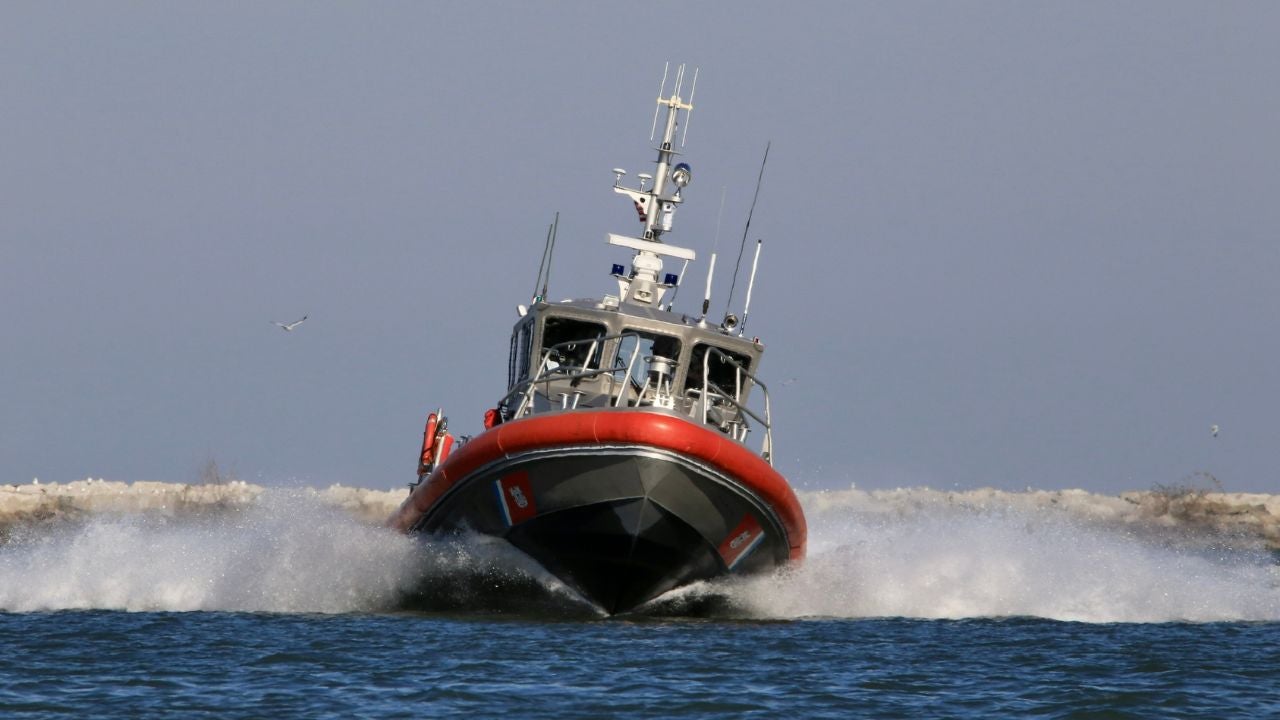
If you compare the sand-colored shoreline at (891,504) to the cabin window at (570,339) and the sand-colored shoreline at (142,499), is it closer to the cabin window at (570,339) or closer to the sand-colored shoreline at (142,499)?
the sand-colored shoreline at (142,499)

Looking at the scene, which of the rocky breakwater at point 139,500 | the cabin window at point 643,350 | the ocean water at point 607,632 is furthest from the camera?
the rocky breakwater at point 139,500

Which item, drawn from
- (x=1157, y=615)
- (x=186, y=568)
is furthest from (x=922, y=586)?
(x=186, y=568)

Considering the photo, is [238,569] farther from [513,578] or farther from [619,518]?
[619,518]

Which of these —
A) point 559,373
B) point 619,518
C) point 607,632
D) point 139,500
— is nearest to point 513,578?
point 607,632

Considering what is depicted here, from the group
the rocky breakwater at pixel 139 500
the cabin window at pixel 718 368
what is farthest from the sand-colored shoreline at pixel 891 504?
the cabin window at pixel 718 368

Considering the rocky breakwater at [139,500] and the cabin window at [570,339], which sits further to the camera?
the rocky breakwater at [139,500]

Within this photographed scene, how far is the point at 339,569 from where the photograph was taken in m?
17.6

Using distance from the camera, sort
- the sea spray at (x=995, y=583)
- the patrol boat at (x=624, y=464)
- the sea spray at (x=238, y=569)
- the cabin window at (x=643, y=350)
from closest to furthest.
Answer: the patrol boat at (x=624, y=464), the cabin window at (x=643, y=350), the sea spray at (x=238, y=569), the sea spray at (x=995, y=583)

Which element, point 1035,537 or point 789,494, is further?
point 1035,537

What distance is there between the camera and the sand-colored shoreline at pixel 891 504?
51.8 metres

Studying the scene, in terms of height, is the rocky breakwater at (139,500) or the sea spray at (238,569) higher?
the rocky breakwater at (139,500)

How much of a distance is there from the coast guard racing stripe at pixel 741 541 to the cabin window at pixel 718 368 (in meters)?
1.78

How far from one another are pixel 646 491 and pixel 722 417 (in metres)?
2.61

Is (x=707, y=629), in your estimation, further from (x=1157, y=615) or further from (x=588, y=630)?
(x=1157, y=615)
